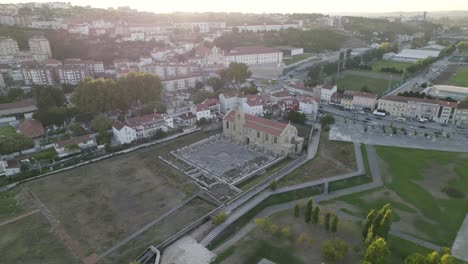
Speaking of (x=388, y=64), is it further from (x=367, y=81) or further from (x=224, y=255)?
(x=224, y=255)

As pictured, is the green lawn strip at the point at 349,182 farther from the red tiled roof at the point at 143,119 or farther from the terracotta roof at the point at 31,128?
the terracotta roof at the point at 31,128

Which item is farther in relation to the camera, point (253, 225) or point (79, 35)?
point (79, 35)

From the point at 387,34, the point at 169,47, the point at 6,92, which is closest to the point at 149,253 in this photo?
the point at 6,92

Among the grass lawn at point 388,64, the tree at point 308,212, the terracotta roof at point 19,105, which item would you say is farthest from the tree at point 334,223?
the grass lawn at point 388,64

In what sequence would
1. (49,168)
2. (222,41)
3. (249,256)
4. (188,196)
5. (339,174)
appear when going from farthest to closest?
(222,41)
(49,168)
(339,174)
(188,196)
(249,256)

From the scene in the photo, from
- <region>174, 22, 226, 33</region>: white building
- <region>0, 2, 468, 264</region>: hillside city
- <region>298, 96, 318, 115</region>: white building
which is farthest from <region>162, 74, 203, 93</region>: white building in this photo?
<region>174, 22, 226, 33</region>: white building

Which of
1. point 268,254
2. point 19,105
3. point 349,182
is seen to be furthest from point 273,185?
point 19,105

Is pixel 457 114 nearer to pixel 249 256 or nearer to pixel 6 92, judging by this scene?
pixel 249 256
